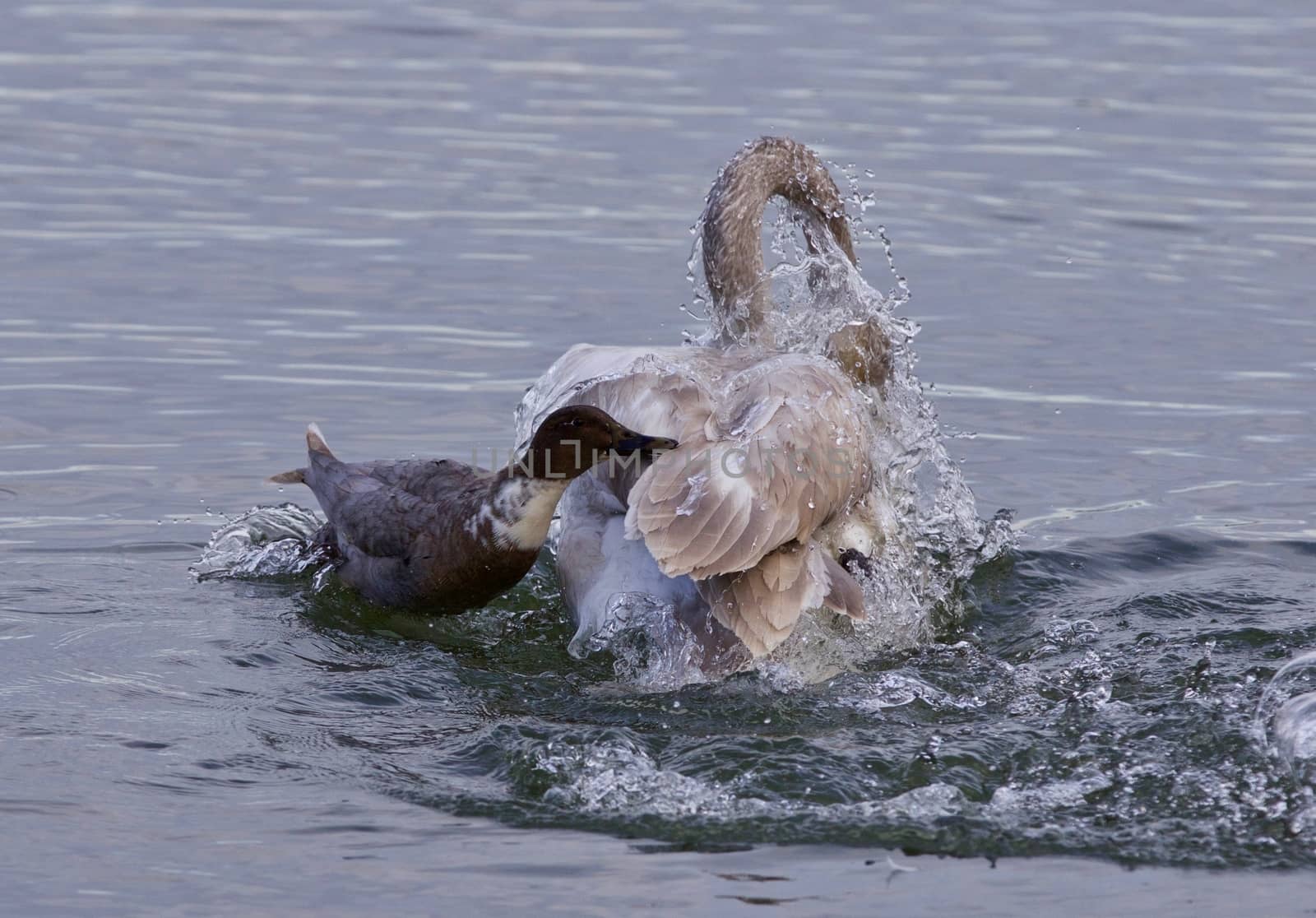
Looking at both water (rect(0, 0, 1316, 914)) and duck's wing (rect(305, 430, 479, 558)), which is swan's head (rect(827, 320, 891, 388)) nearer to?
water (rect(0, 0, 1316, 914))

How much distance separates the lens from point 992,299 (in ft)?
38.7

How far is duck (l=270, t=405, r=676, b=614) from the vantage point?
669cm

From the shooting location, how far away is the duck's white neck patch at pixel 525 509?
6.93m

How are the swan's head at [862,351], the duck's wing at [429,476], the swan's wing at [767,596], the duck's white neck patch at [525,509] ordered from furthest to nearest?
1. the swan's head at [862,351]
2. the duck's wing at [429,476]
3. the duck's white neck patch at [525,509]
4. the swan's wing at [767,596]

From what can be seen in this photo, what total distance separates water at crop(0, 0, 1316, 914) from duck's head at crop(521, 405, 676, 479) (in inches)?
29.4

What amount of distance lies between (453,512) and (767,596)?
1.49 meters

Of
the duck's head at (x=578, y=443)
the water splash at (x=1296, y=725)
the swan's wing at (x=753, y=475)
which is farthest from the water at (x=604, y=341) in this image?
the duck's head at (x=578, y=443)

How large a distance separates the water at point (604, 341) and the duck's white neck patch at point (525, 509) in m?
0.48

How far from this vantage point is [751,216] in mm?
8938

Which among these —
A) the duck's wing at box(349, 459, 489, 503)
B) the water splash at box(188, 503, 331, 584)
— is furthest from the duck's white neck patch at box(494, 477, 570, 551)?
the water splash at box(188, 503, 331, 584)

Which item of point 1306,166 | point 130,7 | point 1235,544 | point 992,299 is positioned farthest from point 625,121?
point 1235,544

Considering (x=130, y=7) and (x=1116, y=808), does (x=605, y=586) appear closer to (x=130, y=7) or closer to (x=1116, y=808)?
(x=1116, y=808)

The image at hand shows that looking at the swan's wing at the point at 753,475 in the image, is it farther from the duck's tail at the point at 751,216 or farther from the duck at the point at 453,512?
the duck's tail at the point at 751,216

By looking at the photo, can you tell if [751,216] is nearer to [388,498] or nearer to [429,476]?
[429,476]
